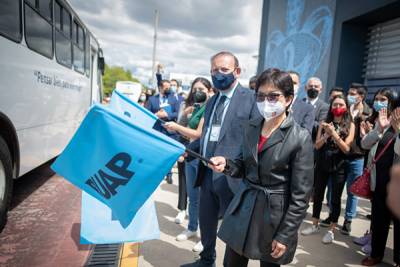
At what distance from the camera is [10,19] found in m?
3.80

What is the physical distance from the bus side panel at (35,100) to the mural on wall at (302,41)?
26.4ft

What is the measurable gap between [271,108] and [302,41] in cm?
1107

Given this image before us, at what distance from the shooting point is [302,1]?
1221cm

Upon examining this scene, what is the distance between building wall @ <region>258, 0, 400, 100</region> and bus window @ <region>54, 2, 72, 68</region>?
7.35m

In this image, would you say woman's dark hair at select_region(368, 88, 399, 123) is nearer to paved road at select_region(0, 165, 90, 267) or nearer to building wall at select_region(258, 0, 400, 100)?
paved road at select_region(0, 165, 90, 267)

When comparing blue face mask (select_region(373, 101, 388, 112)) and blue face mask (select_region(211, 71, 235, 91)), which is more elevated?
blue face mask (select_region(211, 71, 235, 91))

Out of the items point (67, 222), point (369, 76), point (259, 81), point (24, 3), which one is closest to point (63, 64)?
point (24, 3)

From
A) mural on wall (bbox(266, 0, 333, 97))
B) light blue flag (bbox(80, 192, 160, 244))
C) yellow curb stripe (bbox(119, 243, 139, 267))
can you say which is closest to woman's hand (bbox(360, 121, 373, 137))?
light blue flag (bbox(80, 192, 160, 244))

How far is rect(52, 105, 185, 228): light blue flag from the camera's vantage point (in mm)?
2131

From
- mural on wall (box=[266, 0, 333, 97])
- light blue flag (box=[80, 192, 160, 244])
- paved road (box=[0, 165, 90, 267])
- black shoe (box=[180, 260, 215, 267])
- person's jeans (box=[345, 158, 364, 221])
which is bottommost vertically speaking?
paved road (box=[0, 165, 90, 267])

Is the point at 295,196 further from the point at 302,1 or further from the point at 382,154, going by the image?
the point at 302,1

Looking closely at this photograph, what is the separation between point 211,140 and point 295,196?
43.6 inches

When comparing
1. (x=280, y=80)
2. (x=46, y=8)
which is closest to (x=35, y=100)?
(x=46, y=8)

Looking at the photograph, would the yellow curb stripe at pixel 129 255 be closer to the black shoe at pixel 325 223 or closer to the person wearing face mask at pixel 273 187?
the person wearing face mask at pixel 273 187
